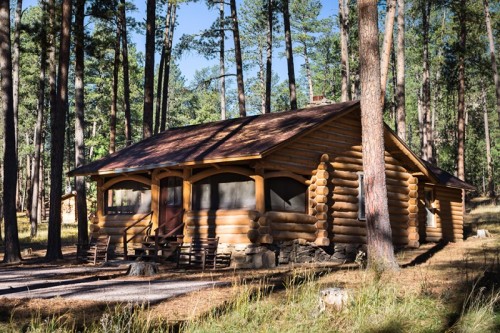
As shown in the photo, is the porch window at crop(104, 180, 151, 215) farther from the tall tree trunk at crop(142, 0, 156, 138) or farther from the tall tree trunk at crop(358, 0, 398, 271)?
the tall tree trunk at crop(358, 0, 398, 271)

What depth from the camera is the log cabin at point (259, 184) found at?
57.1ft

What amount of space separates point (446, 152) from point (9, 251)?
38.1 meters

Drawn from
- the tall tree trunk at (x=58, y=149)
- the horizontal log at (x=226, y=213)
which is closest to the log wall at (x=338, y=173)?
the horizontal log at (x=226, y=213)

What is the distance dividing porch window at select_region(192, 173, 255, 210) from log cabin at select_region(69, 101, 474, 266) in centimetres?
3

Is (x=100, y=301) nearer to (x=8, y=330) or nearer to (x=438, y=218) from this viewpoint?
(x=8, y=330)

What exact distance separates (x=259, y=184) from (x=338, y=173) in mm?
3727

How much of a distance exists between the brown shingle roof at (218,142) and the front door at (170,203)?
3.37ft

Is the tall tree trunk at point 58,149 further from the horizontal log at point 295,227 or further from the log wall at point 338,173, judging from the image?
the horizontal log at point 295,227

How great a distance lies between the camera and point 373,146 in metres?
13.5

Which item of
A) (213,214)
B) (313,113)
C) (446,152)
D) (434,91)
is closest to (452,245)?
(313,113)

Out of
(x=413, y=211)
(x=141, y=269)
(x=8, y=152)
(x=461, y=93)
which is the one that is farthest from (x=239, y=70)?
(x=141, y=269)

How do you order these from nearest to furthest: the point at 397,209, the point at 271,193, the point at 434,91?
1. the point at 271,193
2. the point at 397,209
3. the point at 434,91

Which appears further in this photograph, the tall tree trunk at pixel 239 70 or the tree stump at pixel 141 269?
the tall tree trunk at pixel 239 70

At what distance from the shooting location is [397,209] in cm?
2233
